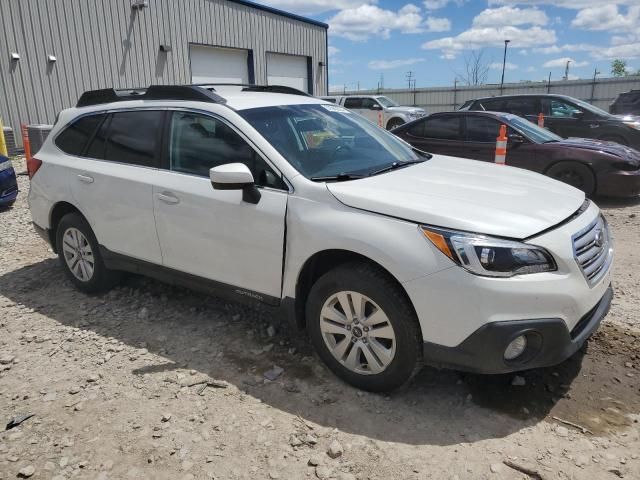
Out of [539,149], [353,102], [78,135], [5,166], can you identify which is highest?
[78,135]

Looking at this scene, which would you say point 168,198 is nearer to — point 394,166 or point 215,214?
point 215,214

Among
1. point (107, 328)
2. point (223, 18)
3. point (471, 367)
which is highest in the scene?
point (223, 18)

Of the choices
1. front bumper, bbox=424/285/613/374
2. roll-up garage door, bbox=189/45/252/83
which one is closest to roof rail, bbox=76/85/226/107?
front bumper, bbox=424/285/613/374

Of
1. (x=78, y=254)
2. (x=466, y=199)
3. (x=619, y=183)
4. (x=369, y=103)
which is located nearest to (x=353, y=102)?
(x=369, y=103)

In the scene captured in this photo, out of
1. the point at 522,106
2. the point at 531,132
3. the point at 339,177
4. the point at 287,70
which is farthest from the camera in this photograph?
the point at 287,70

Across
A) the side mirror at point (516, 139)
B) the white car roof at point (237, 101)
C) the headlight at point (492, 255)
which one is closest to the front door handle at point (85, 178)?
the white car roof at point (237, 101)

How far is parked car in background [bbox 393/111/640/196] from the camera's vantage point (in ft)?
24.8

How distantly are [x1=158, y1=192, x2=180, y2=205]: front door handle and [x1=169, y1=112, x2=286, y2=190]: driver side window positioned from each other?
20 cm

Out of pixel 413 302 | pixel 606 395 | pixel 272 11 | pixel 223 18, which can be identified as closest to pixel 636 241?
pixel 606 395

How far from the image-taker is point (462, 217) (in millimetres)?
2600

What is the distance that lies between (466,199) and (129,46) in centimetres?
1550

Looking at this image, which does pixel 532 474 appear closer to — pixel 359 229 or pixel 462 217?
pixel 462 217

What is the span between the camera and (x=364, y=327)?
2.88m

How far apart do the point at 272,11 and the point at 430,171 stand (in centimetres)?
1923
